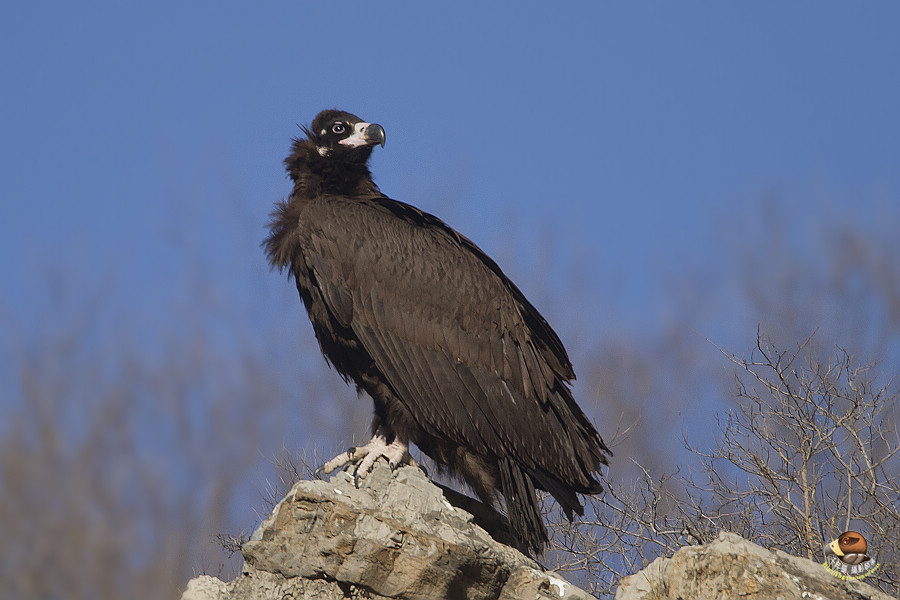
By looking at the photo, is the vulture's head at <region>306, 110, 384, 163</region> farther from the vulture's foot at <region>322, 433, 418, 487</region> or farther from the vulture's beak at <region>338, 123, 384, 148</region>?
the vulture's foot at <region>322, 433, 418, 487</region>

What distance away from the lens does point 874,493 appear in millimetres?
8016

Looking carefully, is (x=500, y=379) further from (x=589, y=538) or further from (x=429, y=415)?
(x=589, y=538)

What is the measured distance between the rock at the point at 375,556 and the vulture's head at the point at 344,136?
254 centimetres

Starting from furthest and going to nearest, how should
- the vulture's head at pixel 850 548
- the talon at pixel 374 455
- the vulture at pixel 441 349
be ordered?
the vulture at pixel 441 349, the talon at pixel 374 455, the vulture's head at pixel 850 548

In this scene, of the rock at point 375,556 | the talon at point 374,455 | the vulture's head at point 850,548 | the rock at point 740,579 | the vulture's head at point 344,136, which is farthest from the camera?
the vulture's head at point 344,136

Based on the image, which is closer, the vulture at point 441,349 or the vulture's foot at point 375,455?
the vulture's foot at point 375,455

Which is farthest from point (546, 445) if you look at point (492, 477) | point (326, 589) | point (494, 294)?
point (326, 589)

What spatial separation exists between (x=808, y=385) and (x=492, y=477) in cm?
299

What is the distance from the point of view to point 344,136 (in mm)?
7586

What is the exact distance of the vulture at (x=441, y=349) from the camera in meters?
6.82

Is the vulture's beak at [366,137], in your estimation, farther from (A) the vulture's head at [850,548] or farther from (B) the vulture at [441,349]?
(A) the vulture's head at [850,548]

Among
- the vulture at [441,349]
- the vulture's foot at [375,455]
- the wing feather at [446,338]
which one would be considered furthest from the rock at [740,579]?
the vulture's foot at [375,455]

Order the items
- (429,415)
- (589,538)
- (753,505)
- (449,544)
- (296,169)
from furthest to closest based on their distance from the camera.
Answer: (589,538)
(753,505)
(296,169)
(429,415)
(449,544)

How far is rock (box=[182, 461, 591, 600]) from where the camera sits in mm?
5691
